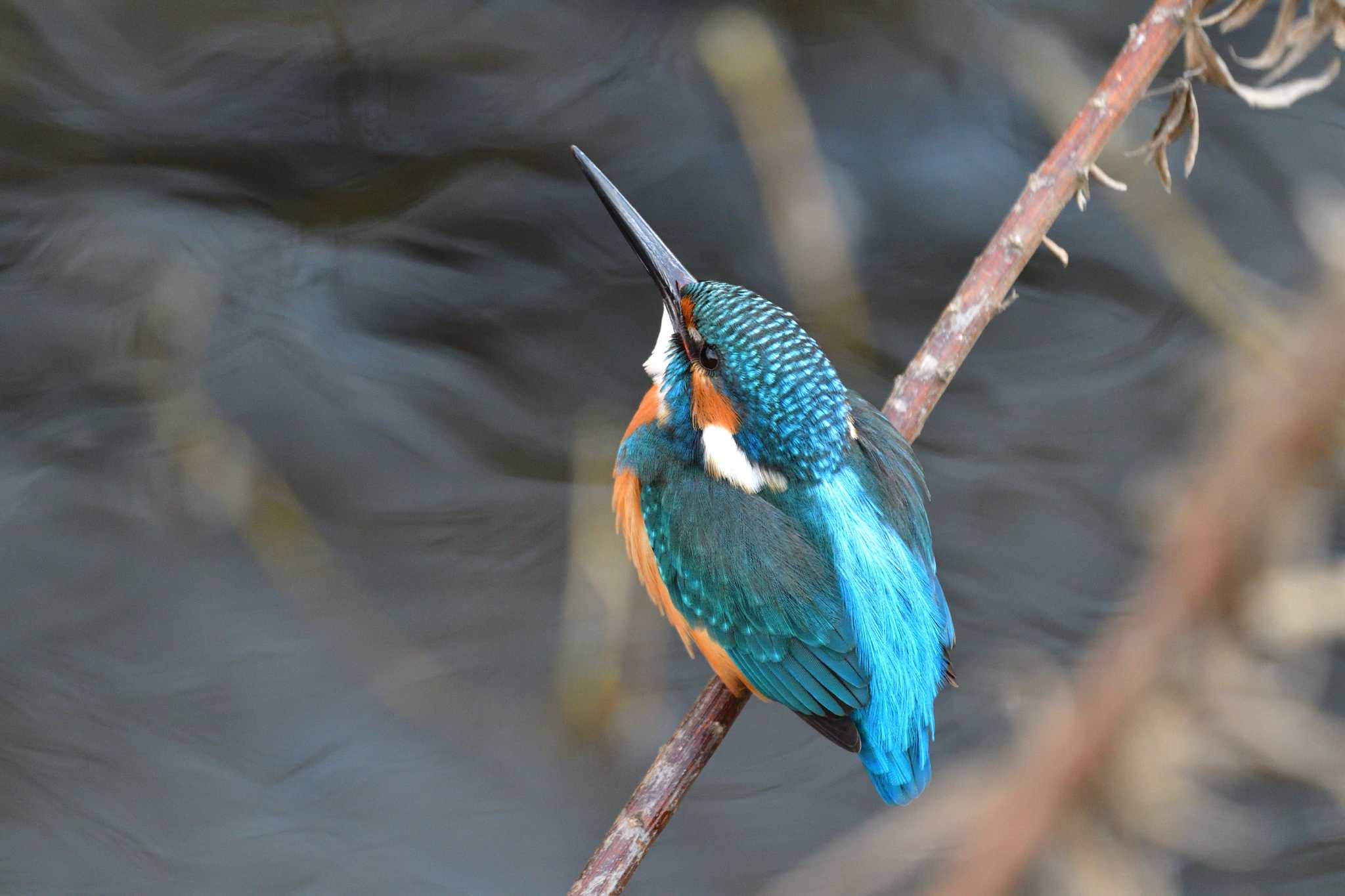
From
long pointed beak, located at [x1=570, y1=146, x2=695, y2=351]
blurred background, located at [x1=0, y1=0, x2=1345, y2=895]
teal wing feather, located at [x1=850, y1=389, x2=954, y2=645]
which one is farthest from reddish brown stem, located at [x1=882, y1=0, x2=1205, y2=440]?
blurred background, located at [x1=0, y1=0, x2=1345, y2=895]

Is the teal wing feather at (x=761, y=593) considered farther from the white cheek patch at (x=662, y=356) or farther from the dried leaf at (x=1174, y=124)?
the dried leaf at (x=1174, y=124)

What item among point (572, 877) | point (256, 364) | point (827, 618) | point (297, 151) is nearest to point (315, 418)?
point (256, 364)

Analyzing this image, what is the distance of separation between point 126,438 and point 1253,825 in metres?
3.40

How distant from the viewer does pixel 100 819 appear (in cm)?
328

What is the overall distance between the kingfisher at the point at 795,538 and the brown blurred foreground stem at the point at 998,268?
11cm

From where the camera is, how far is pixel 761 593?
2.02 meters

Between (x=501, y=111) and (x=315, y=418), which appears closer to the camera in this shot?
(x=315, y=418)

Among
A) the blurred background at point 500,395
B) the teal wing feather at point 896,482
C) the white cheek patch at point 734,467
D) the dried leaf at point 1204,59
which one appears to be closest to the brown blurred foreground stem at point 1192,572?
the dried leaf at point 1204,59

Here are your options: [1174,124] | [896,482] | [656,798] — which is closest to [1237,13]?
[1174,124]

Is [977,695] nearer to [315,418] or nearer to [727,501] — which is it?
[727,501]

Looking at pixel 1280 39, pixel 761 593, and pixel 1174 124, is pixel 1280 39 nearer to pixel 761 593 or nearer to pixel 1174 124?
pixel 1174 124

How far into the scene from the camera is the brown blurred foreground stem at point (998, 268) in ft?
5.91

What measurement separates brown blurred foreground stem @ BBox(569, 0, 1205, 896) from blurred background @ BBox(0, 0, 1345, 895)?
1.13 meters

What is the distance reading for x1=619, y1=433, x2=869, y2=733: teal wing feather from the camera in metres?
1.97
